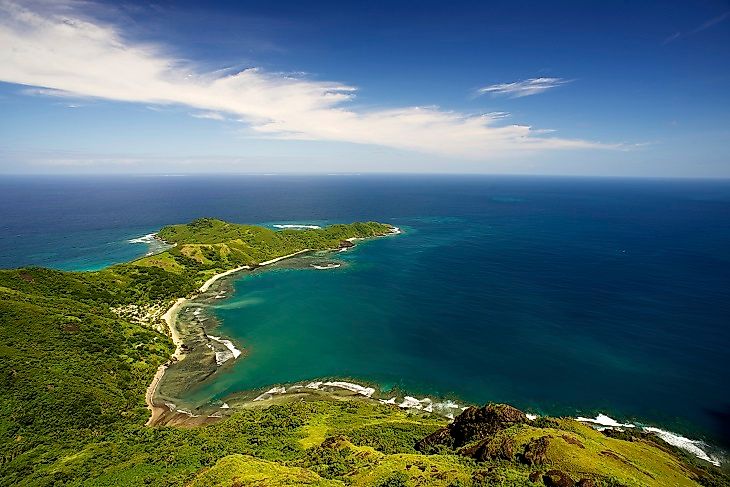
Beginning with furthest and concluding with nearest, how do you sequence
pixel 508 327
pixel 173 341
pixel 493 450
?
pixel 508 327 → pixel 173 341 → pixel 493 450

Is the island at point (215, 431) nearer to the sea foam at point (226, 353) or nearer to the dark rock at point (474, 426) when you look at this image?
the dark rock at point (474, 426)

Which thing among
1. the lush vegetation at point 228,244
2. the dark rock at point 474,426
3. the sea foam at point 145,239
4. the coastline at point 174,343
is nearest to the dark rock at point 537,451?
the dark rock at point 474,426

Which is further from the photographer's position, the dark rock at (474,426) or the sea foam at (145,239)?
the sea foam at (145,239)

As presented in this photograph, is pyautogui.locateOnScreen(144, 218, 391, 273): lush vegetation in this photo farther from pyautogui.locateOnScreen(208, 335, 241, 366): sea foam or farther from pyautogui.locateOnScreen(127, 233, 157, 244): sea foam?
pyautogui.locateOnScreen(208, 335, 241, 366): sea foam

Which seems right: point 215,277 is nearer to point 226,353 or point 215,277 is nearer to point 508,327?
point 226,353

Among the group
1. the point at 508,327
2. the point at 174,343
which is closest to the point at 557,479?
the point at 508,327
